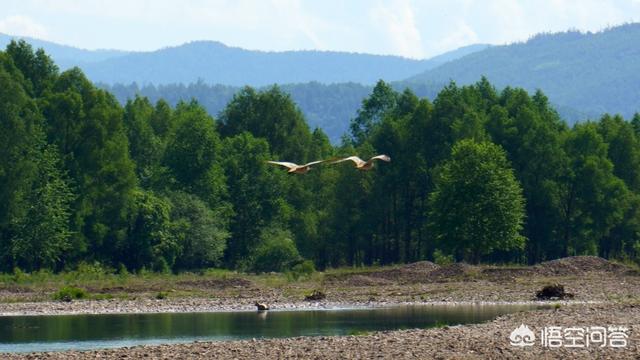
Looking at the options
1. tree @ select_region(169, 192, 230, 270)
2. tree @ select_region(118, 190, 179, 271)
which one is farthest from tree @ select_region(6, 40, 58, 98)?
tree @ select_region(169, 192, 230, 270)

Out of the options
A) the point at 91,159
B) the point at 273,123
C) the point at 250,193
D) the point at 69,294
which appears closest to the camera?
the point at 69,294

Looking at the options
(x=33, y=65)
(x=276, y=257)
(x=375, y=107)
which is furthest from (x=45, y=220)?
(x=375, y=107)

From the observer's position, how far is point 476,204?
11025 cm

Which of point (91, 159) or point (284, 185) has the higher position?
point (91, 159)

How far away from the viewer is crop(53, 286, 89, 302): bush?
83438 millimetres

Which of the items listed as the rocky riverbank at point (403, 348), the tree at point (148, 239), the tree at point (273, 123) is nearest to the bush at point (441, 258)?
the tree at point (148, 239)

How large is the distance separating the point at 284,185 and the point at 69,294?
2193 inches

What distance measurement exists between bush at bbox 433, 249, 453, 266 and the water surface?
1470 inches

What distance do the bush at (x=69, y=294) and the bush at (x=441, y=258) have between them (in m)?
35.4

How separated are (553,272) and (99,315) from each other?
3920cm

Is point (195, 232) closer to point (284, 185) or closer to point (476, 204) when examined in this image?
point (284, 185)

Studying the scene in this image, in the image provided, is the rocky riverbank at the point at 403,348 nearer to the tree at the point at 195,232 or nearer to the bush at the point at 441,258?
the bush at the point at 441,258

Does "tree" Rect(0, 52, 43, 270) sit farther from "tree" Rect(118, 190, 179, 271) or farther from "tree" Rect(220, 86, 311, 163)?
"tree" Rect(220, 86, 311, 163)

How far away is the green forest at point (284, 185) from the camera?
4341 inches
